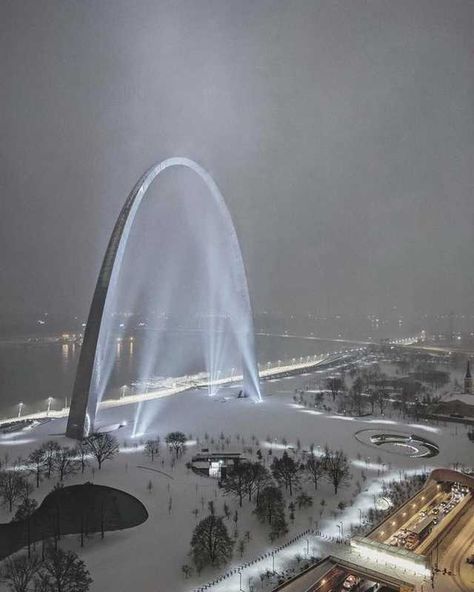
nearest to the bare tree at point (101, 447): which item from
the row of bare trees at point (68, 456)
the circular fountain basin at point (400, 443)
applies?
the row of bare trees at point (68, 456)

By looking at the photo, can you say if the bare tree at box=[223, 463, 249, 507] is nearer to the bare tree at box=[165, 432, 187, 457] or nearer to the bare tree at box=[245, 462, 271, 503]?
the bare tree at box=[245, 462, 271, 503]

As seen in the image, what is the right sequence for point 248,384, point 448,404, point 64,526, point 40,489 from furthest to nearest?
point 248,384 < point 448,404 < point 40,489 < point 64,526

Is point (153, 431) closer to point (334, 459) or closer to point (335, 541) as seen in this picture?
point (334, 459)

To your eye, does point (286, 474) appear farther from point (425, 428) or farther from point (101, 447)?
point (425, 428)

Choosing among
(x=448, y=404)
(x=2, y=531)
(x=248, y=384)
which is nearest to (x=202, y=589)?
(x=2, y=531)

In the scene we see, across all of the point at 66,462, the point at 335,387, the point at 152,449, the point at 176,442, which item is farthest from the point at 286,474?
the point at 335,387

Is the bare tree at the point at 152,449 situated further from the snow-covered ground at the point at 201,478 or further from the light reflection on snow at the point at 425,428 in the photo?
the light reflection on snow at the point at 425,428

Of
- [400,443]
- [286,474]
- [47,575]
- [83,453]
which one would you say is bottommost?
[400,443]
